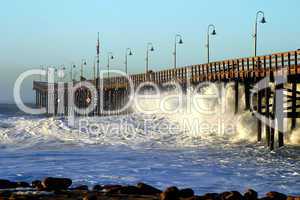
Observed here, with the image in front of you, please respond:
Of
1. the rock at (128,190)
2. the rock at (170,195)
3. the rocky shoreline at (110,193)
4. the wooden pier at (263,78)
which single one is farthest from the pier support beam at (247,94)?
the rock at (170,195)

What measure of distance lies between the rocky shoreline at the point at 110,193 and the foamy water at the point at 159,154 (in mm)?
2758

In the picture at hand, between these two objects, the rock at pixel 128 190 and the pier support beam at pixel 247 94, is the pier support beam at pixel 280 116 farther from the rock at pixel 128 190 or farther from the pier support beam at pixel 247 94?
the rock at pixel 128 190

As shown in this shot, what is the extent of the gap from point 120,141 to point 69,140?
2.75 m

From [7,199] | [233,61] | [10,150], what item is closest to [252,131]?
[233,61]

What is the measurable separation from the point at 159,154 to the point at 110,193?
1205 centimetres

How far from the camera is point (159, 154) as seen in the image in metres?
23.9

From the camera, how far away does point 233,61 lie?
3197 cm

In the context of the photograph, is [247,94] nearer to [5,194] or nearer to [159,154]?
[159,154]

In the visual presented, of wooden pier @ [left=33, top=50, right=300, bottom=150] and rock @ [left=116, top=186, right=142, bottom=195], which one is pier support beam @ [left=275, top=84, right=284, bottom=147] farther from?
rock @ [left=116, top=186, right=142, bottom=195]

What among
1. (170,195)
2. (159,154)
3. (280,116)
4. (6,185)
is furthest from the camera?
(280,116)

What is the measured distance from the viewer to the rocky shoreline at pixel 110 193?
1114 cm

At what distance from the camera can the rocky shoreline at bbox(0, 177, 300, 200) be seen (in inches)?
439

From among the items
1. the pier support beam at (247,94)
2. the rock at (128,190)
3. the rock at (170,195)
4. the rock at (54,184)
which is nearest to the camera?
the rock at (170,195)

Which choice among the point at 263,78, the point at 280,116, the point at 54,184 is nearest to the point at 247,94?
the point at 263,78
